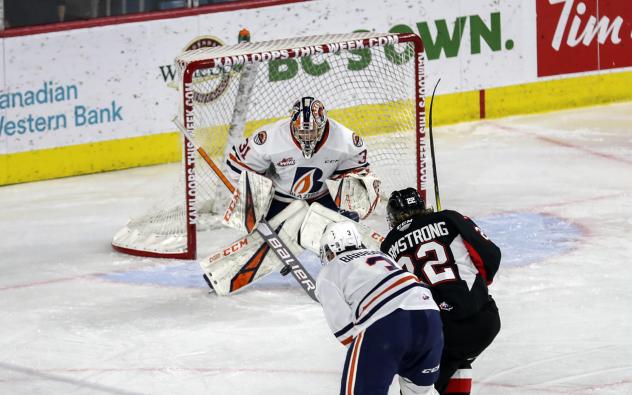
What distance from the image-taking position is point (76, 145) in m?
8.56

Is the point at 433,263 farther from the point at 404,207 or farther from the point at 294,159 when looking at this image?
the point at 294,159

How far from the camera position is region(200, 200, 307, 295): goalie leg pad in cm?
604

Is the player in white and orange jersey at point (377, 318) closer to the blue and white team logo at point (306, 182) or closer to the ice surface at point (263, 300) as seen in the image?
the ice surface at point (263, 300)

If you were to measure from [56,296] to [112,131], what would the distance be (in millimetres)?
2625

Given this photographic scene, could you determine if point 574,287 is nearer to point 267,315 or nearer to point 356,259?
point 267,315

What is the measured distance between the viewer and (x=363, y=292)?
3777 millimetres

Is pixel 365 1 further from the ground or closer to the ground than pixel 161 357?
further from the ground

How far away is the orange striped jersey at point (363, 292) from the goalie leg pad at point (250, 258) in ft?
7.22

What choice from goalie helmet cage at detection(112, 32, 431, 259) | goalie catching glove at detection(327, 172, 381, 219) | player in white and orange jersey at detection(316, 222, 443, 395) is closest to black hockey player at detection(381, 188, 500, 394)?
player in white and orange jersey at detection(316, 222, 443, 395)

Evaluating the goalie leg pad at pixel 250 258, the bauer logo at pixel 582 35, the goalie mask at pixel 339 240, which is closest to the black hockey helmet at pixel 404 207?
the goalie mask at pixel 339 240

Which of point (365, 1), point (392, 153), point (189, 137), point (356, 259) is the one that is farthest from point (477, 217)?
point (356, 259)

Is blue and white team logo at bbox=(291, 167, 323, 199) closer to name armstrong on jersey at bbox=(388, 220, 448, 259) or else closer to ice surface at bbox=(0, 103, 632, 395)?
ice surface at bbox=(0, 103, 632, 395)

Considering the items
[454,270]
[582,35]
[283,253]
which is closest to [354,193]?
[283,253]

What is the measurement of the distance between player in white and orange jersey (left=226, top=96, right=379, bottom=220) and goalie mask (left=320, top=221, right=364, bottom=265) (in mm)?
1923
